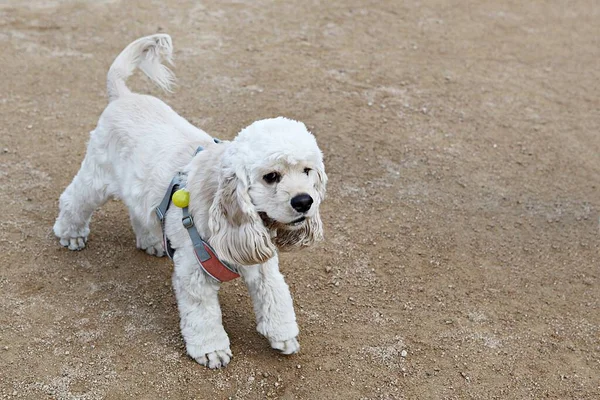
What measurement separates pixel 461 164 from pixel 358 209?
1.17 metres

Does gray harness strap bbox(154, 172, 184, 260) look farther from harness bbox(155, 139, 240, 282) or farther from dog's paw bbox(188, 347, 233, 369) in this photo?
dog's paw bbox(188, 347, 233, 369)

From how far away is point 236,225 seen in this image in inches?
117

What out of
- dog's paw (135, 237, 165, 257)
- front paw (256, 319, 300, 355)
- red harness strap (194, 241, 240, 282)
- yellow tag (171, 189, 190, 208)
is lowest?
dog's paw (135, 237, 165, 257)

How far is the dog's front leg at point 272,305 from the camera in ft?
11.3

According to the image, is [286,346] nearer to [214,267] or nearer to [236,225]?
[214,267]

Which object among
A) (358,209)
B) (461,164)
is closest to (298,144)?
(358,209)

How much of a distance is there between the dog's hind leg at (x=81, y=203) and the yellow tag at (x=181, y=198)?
38.1 inches

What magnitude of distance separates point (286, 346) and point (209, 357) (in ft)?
1.39

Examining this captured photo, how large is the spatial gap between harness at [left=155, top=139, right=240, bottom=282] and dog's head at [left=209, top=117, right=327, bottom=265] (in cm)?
20

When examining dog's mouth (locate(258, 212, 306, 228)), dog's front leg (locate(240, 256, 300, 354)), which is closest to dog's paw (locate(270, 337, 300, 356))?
dog's front leg (locate(240, 256, 300, 354))

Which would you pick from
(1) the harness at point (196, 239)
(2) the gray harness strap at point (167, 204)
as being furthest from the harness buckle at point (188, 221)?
(2) the gray harness strap at point (167, 204)

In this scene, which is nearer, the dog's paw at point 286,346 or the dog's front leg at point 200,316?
the dog's front leg at point 200,316

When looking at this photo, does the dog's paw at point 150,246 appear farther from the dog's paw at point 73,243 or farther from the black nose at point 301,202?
the black nose at point 301,202

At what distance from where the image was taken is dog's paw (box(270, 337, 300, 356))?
11.5 feet
